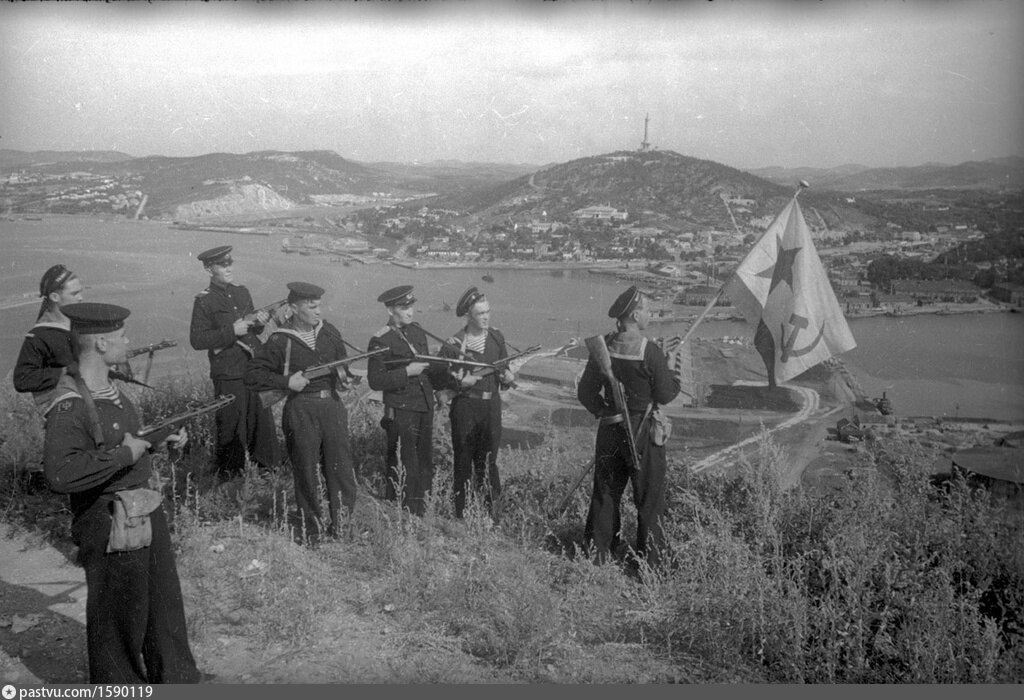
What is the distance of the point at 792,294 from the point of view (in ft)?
17.6

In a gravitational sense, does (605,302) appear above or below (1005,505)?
above

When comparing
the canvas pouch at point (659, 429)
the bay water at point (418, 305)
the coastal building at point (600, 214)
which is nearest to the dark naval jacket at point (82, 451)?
the canvas pouch at point (659, 429)

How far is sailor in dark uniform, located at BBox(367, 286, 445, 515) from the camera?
538cm

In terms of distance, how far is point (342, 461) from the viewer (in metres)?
5.09

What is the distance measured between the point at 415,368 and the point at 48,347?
2370mm

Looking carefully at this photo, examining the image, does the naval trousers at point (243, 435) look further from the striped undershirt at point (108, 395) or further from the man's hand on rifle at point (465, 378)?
the striped undershirt at point (108, 395)

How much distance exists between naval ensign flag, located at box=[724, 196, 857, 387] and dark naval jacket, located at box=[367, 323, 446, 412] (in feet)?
7.35

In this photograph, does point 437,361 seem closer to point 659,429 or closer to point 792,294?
point 659,429

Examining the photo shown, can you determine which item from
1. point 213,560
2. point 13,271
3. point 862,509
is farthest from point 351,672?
point 13,271

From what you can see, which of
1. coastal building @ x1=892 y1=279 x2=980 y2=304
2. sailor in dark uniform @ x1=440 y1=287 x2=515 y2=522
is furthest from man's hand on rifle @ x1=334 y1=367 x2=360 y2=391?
coastal building @ x1=892 y1=279 x2=980 y2=304

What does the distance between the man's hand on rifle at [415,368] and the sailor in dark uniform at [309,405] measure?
49 centimetres

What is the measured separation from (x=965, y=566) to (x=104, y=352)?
4620 mm

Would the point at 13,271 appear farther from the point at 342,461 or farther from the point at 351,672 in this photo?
the point at 351,672

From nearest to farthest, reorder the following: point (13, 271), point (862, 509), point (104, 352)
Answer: point (104, 352) < point (862, 509) < point (13, 271)
